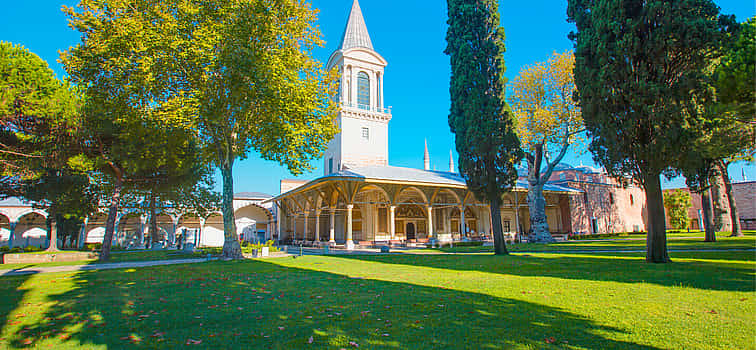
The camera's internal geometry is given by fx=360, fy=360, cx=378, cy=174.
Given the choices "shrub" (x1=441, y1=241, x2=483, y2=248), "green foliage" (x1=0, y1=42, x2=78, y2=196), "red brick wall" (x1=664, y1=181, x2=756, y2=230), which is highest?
"green foliage" (x1=0, y1=42, x2=78, y2=196)

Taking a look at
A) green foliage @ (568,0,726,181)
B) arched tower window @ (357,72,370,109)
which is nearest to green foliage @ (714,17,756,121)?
green foliage @ (568,0,726,181)

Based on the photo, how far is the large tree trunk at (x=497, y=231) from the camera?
15.7m

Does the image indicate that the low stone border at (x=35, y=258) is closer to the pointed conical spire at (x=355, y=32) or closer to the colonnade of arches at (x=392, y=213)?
the colonnade of arches at (x=392, y=213)

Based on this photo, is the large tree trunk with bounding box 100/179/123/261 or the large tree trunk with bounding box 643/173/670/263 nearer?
the large tree trunk with bounding box 643/173/670/263

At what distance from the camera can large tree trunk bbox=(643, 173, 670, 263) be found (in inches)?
391

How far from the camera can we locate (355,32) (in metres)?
36.4

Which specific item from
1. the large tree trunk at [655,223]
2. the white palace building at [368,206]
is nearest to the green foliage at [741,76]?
the large tree trunk at [655,223]

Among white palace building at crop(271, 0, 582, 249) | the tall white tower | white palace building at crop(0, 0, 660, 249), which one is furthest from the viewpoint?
→ the tall white tower

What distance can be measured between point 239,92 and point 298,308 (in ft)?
39.7

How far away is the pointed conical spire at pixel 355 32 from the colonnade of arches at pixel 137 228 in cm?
2025

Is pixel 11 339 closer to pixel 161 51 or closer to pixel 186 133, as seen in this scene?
pixel 161 51

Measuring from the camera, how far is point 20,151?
16391mm

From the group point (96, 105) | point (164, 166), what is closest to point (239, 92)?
point (96, 105)

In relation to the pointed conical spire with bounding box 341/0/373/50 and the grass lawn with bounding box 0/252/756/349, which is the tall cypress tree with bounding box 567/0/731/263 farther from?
the pointed conical spire with bounding box 341/0/373/50
